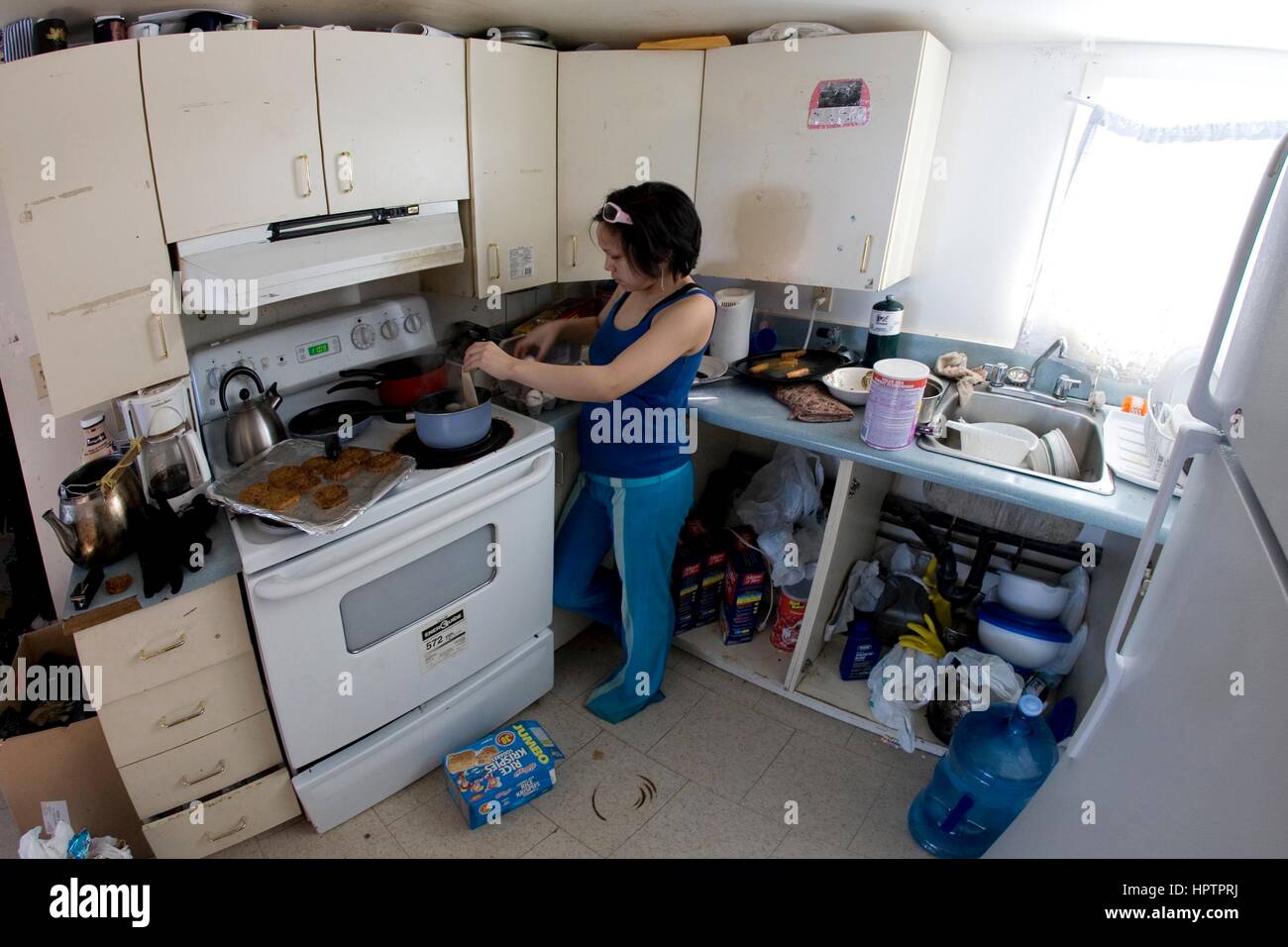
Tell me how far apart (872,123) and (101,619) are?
2.15 m

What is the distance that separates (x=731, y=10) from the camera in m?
1.83

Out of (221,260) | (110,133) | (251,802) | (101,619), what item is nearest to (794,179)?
(221,260)

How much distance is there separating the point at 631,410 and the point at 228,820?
141cm

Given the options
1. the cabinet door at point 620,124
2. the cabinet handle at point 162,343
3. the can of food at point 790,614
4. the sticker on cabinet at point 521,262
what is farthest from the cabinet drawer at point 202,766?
the cabinet door at point 620,124

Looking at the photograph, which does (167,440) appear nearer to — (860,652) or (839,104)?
(839,104)

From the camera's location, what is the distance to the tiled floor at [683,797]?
1.82 metres

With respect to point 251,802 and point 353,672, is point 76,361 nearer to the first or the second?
point 353,672

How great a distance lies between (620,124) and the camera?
218 centimetres

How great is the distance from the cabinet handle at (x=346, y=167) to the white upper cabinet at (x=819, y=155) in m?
1.06

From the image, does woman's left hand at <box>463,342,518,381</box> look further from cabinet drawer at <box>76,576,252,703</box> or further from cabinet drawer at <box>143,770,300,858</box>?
cabinet drawer at <box>143,770,300,858</box>

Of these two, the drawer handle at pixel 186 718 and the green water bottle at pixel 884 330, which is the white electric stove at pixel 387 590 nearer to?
the drawer handle at pixel 186 718

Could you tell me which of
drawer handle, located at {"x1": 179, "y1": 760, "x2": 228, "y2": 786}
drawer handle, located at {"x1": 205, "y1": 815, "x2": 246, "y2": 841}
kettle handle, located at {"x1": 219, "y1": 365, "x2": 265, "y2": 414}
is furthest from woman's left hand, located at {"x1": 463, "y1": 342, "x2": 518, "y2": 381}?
drawer handle, located at {"x1": 205, "y1": 815, "x2": 246, "y2": 841}

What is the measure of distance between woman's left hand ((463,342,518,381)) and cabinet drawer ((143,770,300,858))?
1.12 meters

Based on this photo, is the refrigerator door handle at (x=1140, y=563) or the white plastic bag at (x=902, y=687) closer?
the refrigerator door handle at (x=1140, y=563)
